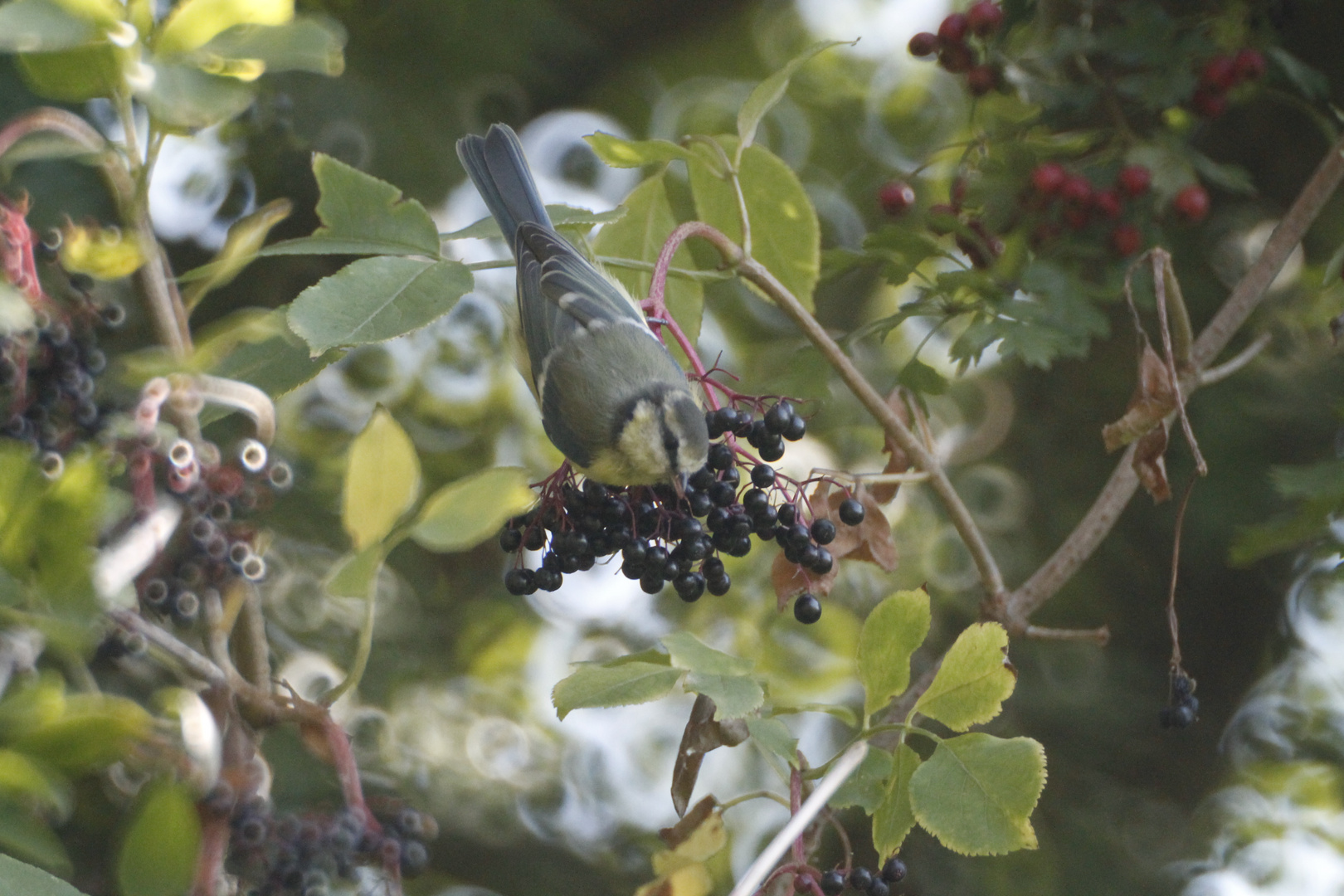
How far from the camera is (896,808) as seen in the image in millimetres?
1333

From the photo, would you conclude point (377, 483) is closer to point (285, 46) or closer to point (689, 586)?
point (689, 586)

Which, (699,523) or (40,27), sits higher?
(40,27)

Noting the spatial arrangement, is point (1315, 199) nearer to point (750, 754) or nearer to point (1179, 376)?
point (1179, 376)

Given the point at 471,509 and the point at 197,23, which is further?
the point at 197,23

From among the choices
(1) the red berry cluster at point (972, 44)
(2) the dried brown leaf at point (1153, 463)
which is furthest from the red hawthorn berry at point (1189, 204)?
(2) the dried brown leaf at point (1153, 463)

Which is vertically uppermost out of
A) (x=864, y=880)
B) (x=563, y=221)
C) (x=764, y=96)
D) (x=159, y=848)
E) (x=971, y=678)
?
(x=764, y=96)

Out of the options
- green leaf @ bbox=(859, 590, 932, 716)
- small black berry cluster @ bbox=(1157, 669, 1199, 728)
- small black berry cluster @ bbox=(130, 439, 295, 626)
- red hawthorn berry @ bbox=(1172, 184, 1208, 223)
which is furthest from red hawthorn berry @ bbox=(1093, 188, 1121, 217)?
small black berry cluster @ bbox=(130, 439, 295, 626)

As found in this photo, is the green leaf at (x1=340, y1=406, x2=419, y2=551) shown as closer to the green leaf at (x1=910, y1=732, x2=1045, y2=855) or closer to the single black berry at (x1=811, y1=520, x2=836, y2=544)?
the single black berry at (x1=811, y1=520, x2=836, y2=544)

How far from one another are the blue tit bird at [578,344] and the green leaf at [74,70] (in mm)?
589

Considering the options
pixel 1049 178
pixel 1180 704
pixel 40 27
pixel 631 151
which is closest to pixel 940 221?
pixel 1049 178

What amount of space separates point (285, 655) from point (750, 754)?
69.5 inches

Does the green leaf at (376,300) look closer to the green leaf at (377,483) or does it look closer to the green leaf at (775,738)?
the green leaf at (377,483)

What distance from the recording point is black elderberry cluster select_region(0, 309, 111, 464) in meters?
1.82

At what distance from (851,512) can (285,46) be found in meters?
0.98
